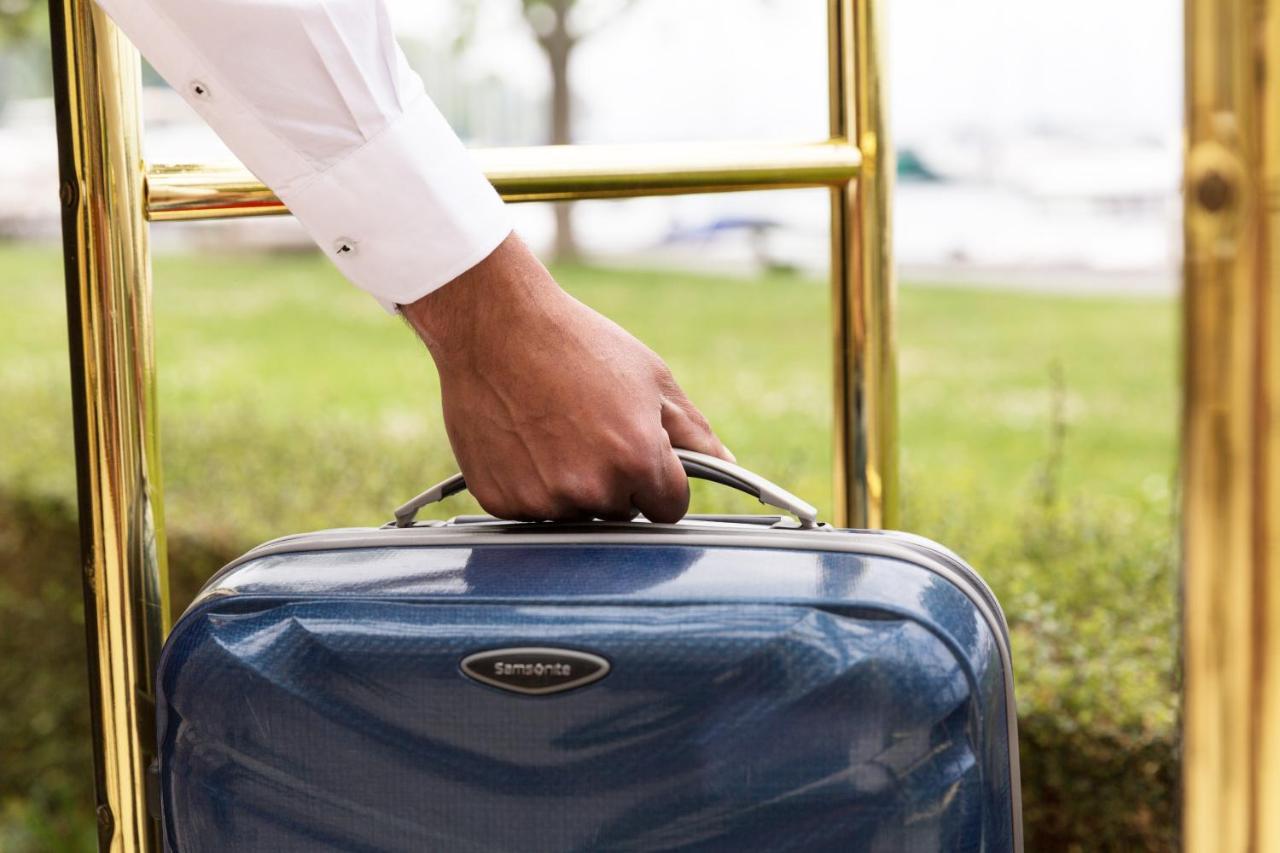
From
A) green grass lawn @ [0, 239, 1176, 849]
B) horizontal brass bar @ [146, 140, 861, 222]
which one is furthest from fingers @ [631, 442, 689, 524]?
green grass lawn @ [0, 239, 1176, 849]

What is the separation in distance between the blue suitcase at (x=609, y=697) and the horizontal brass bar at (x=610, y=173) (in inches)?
10.7

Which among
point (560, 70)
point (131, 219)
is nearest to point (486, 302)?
point (131, 219)

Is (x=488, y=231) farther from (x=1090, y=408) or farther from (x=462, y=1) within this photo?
(x=462, y=1)

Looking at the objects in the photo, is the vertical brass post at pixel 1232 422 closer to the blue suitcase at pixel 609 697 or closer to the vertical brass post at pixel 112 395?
the blue suitcase at pixel 609 697

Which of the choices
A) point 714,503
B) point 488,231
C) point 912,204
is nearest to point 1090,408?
point 714,503

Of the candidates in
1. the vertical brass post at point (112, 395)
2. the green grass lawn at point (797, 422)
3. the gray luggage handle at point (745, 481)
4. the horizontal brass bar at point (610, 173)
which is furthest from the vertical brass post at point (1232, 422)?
the green grass lawn at point (797, 422)

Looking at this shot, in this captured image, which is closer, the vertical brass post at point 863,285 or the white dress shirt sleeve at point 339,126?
the white dress shirt sleeve at point 339,126

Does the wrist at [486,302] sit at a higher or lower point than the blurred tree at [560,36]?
lower

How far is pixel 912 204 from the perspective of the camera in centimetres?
1087

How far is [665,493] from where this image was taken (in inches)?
36.4

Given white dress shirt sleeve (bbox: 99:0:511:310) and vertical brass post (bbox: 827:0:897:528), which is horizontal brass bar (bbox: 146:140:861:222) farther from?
white dress shirt sleeve (bbox: 99:0:511:310)

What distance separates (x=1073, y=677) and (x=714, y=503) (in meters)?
0.84

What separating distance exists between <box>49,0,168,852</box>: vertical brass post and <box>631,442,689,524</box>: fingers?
385 millimetres

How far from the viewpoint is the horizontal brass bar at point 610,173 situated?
1050 millimetres
